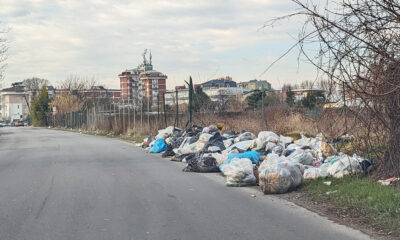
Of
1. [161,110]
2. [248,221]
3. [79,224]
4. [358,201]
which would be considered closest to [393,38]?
[358,201]

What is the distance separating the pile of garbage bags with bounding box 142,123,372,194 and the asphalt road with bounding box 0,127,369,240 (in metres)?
0.43

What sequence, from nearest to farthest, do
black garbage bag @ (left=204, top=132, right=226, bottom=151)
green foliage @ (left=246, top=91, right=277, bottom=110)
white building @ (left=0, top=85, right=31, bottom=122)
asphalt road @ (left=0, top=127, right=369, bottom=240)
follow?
1. asphalt road @ (left=0, top=127, right=369, bottom=240)
2. black garbage bag @ (left=204, top=132, right=226, bottom=151)
3. green foliage @ (left=246, top=91, right=277, bottom=110)
4. white building @ (left=0, top=85, right=31, bottom=122)

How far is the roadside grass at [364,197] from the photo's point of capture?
7050mm

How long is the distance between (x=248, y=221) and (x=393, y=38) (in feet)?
12.3

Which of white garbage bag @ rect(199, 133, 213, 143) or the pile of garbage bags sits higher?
white garbage bag @ rect(199, 133, 213, 143)

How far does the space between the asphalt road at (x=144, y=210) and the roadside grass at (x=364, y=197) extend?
0.58 metres

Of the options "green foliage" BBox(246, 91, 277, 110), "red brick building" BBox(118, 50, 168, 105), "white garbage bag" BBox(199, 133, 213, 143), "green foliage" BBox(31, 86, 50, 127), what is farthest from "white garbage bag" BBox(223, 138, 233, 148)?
"green foliage" BBox(31, 86, 50, 127)

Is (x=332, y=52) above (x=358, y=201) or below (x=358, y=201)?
above

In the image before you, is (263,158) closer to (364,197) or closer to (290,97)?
(364,197)

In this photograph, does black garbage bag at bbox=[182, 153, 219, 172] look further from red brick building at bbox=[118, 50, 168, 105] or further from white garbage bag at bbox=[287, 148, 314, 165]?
red brick building at bbox=[118, 50, 168, 105]

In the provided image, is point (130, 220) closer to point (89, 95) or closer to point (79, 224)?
point (79, 224)

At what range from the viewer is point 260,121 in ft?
67.5

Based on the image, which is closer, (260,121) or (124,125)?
(260,121)

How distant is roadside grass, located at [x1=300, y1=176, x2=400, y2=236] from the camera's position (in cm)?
705
